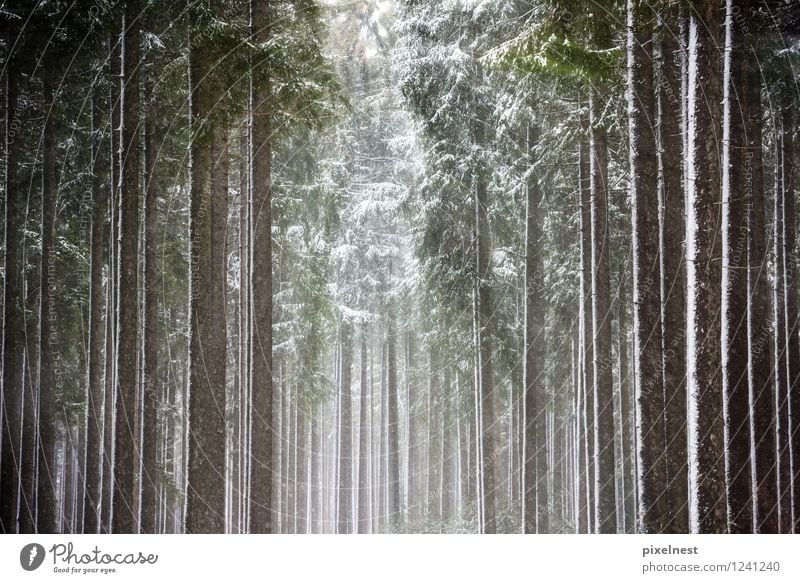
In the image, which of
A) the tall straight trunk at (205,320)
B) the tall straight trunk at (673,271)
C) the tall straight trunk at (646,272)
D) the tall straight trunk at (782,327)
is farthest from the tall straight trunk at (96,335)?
the tall straight trunk at (782,327)

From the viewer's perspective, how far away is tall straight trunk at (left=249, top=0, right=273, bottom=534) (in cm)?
655

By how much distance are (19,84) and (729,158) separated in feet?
24.6

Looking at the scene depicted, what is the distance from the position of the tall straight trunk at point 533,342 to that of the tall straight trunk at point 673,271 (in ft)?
6.78

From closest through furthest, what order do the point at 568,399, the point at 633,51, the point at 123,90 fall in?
the point at 633,51 → the point at 123,90 → the point at 568,399

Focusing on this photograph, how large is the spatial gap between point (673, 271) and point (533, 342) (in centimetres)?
260

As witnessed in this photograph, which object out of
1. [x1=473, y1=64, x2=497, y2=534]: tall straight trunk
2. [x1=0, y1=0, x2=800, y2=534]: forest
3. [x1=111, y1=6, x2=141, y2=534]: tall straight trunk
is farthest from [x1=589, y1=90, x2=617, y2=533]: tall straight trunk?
[x1=111, y1=6, x2=141, y2=534]: tall straight trunk

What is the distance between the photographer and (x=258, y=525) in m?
6.81

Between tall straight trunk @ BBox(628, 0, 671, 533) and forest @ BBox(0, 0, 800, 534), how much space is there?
22mm

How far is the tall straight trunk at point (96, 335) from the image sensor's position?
23.4 ft

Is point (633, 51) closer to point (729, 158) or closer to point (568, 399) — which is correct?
point (729, 158)

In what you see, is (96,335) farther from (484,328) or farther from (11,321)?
(484,328)

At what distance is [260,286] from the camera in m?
6.70

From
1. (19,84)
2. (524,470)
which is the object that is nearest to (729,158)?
(524,470)

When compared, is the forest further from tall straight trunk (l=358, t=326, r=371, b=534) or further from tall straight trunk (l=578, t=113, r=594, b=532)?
tall straight trunk (l=358, t=326, r=371, b=534)
